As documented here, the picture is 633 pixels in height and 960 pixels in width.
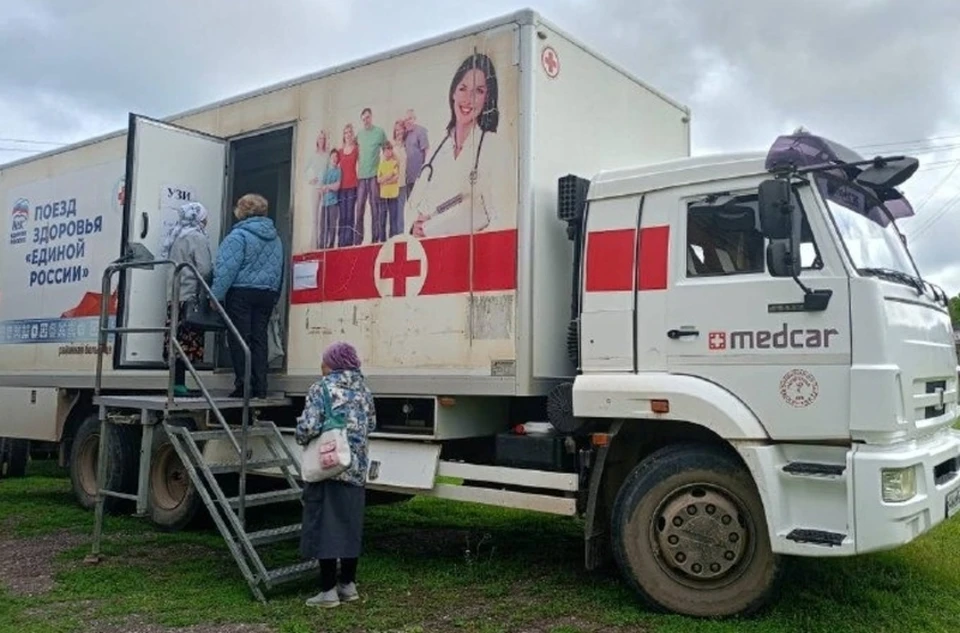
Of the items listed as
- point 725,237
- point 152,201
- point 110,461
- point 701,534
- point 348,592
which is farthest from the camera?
point 110,461

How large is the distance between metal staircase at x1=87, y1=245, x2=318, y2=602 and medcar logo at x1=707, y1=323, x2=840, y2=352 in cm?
304

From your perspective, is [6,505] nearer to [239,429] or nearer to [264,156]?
[239,429]

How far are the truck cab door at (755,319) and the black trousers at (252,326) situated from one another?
3.20 metres

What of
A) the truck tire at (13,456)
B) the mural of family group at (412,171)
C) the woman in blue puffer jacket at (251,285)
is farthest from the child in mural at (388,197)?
the truck tire at (13,456)

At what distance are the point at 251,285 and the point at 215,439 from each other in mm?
1185

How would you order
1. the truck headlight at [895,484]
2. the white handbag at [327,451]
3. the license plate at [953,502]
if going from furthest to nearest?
the white handbag at [327,451] → the license plate at [953,502] → the truck headlight at [895,484]

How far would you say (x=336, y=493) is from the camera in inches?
213

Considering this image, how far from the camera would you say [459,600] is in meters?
5.61

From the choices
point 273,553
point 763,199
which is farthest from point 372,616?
point 763,199

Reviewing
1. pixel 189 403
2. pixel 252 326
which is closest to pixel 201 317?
pixel 252 326

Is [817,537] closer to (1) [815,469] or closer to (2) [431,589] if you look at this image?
(1) [815,469]

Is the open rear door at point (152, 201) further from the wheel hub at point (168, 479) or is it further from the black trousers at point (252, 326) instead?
the wheel hub at point (168, 479)

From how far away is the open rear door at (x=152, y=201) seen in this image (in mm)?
7047

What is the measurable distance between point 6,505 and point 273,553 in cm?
393
